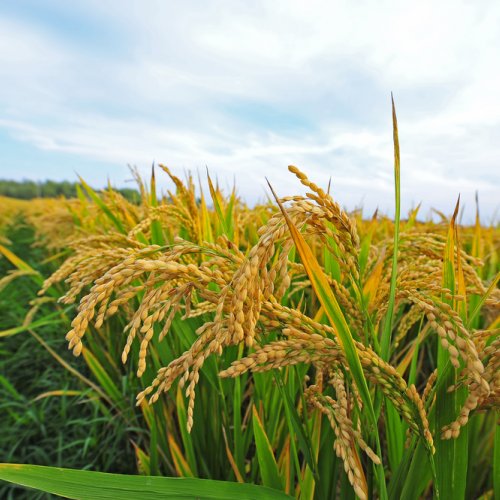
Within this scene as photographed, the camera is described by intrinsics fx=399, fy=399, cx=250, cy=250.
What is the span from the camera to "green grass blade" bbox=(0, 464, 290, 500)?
2.47 ft

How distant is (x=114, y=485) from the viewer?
788 millimetres

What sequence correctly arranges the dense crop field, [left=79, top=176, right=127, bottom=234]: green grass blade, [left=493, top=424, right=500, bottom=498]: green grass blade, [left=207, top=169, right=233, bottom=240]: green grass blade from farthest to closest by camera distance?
[left=79, top=176, right=127, bottom=234]: green grass blade → [left=207, top=169, right=233, bottom=240]: green grass blade → [left=493, top=424, right=500, bottom=498]: green grass blade → the dense crop field

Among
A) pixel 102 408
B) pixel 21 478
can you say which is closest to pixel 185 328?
pixel 21 478

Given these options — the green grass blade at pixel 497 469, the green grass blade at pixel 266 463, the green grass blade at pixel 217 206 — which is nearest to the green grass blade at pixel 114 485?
the green grass blade at pixel 266 463

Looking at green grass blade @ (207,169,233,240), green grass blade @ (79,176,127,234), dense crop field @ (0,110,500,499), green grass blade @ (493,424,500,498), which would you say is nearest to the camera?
dense crop field @ (0,110,500,499)

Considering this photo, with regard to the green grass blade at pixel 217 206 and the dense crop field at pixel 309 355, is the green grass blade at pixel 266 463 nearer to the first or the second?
the dense crop field at pixel 309 355

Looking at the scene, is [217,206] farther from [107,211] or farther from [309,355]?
[107,211]

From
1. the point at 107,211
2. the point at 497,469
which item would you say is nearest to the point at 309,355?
the point at 497,469

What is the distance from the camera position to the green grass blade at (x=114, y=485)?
753 mm

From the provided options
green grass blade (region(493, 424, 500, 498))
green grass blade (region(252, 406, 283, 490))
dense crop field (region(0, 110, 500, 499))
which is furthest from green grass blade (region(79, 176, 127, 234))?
green grass blade (region(493, 424, 500, 498))

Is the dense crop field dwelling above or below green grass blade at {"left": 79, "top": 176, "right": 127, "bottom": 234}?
below

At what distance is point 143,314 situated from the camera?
0.66 meters

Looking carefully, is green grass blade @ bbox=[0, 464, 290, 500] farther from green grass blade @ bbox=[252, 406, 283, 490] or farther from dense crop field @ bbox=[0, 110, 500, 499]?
green grass blade @ bbox=[252, 406, 283, 490]

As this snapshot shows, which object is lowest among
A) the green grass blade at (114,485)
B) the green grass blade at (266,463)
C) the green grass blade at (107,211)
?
the green grass blade at (266,463)
